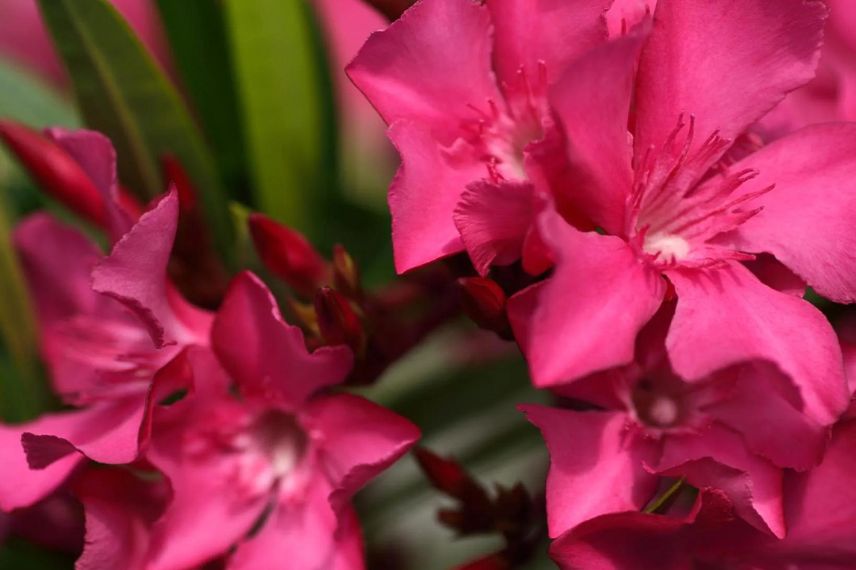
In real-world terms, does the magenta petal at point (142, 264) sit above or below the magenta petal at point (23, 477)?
above

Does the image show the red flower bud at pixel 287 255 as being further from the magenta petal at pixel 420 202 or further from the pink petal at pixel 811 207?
the pink petal at pixel 811 207

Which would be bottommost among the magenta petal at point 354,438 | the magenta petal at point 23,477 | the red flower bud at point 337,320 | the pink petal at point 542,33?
the magenta petal at point 354,438

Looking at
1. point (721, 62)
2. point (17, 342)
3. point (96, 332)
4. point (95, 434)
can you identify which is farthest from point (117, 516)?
point (721, 62)

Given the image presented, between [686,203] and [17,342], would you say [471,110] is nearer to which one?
[686,203]

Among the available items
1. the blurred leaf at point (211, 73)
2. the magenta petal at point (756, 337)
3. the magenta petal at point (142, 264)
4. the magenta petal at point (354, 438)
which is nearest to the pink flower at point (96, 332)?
the magenta petal at point (142, 264)

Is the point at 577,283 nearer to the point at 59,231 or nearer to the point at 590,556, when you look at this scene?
the point at 590,556

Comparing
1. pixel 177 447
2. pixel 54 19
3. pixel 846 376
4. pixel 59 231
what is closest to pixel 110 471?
pixel 177 447
